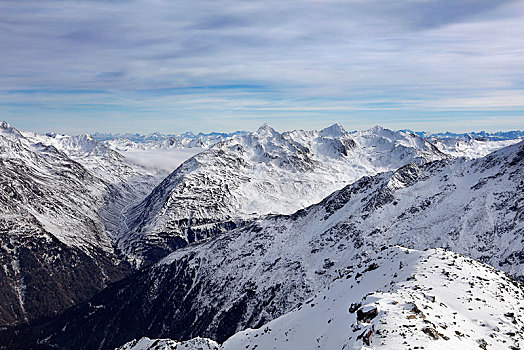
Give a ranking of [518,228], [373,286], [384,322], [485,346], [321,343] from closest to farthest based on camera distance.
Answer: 1. [384,322]
2. [485,346]
3. [321,343]
4. [373,286]
5. [518,228]

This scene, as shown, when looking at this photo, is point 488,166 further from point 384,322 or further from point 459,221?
point 384,322

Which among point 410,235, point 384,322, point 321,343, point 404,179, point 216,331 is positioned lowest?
point 216,331

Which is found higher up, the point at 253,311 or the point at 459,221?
the point at 459,221

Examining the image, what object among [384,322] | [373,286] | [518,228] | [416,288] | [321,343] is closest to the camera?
[384,322]

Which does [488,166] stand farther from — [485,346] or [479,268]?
[485,346]

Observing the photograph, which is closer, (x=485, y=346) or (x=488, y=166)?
(x=485, y=346)

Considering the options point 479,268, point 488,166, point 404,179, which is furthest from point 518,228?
point 479,268

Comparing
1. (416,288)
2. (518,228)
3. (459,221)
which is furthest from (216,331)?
(416,288)
